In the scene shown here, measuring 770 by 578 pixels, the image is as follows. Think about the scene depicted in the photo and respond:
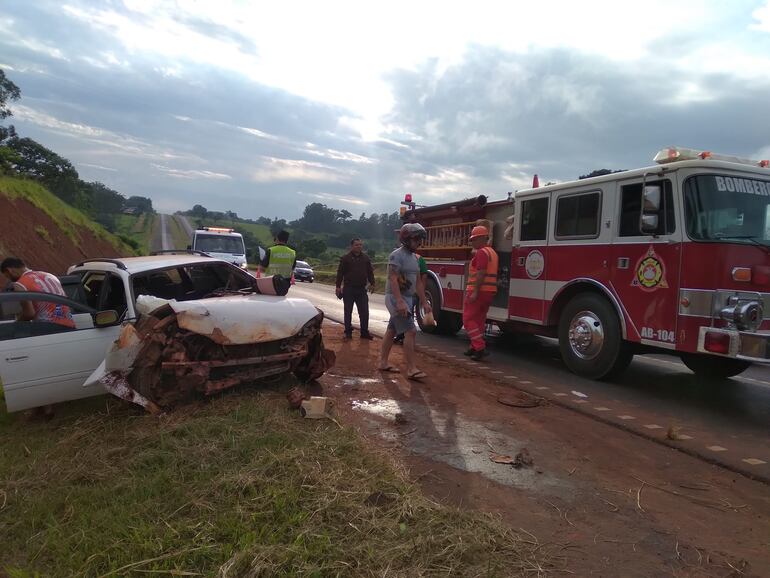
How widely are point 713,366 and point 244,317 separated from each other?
5717mm

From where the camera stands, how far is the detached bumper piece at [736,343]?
4.71 metres

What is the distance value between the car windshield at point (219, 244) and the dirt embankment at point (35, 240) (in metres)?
6.21

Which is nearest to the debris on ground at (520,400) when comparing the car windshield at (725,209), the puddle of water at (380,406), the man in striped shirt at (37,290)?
the puddle of water at (380,406)

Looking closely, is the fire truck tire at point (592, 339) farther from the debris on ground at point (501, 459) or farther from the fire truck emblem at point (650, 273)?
the debris on ground at point (501, 459)

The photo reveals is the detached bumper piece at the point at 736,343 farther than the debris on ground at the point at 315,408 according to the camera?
Yes

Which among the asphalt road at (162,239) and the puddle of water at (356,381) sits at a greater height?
the asphalt road at (162,239)

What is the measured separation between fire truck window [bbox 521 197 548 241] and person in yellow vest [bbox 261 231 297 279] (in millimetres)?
3485

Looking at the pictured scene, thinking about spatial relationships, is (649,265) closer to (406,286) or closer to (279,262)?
(406,286)

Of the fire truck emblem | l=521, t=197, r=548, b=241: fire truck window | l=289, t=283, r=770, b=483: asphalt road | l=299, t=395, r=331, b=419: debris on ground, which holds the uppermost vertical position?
l=521, t=197, r=548, b=241: fire truck window

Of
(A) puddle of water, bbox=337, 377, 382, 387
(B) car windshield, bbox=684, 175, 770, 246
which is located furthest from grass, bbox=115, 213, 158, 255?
(B) car windshield, bbox=684, 175, 770, 246

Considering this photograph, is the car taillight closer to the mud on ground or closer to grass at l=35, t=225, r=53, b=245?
the mud on ground

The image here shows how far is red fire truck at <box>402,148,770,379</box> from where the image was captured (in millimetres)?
5039

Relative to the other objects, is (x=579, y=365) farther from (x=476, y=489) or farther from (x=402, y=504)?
(x=402, y=504)

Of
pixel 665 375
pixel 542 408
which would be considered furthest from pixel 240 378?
pixel 665 375
